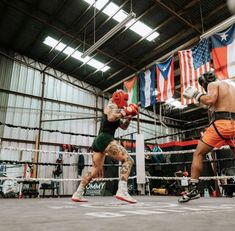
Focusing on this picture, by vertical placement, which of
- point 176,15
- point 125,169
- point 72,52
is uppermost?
point 72,52

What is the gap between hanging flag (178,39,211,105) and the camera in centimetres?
562

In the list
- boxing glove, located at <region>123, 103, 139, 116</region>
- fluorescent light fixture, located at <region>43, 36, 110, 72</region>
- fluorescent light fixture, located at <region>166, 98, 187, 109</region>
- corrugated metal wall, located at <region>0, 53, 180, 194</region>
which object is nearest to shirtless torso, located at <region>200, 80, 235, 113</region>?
boxing glove, located at <region>123, 103, 139, 116</region>

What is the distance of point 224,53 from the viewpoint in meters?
5.25

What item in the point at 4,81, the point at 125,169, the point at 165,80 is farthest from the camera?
the point at 4,81

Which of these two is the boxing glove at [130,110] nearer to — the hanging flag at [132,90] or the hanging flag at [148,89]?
the hanging flag at [148,89]

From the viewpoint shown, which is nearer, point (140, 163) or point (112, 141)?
point (112, 141)

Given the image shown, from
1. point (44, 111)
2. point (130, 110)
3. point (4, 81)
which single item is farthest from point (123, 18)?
point (130, 110)

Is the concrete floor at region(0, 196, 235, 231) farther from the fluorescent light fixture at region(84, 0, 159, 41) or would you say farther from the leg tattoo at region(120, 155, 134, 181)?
the fluorescent light fixture at region(84, 0, 159, 41)

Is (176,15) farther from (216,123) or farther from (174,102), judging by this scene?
(174,102)

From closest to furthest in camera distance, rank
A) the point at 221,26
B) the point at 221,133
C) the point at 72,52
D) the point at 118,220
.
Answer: the point at 118,220 → the point at 221,133 → the point at 221,26 → the point at 72,52

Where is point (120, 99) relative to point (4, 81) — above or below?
below

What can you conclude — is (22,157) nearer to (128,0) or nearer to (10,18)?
(10,18)

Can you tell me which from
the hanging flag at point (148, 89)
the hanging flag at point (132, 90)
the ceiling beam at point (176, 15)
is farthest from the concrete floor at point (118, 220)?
the ceiling beam at point (176, 15)

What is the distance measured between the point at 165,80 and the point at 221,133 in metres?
4.58
